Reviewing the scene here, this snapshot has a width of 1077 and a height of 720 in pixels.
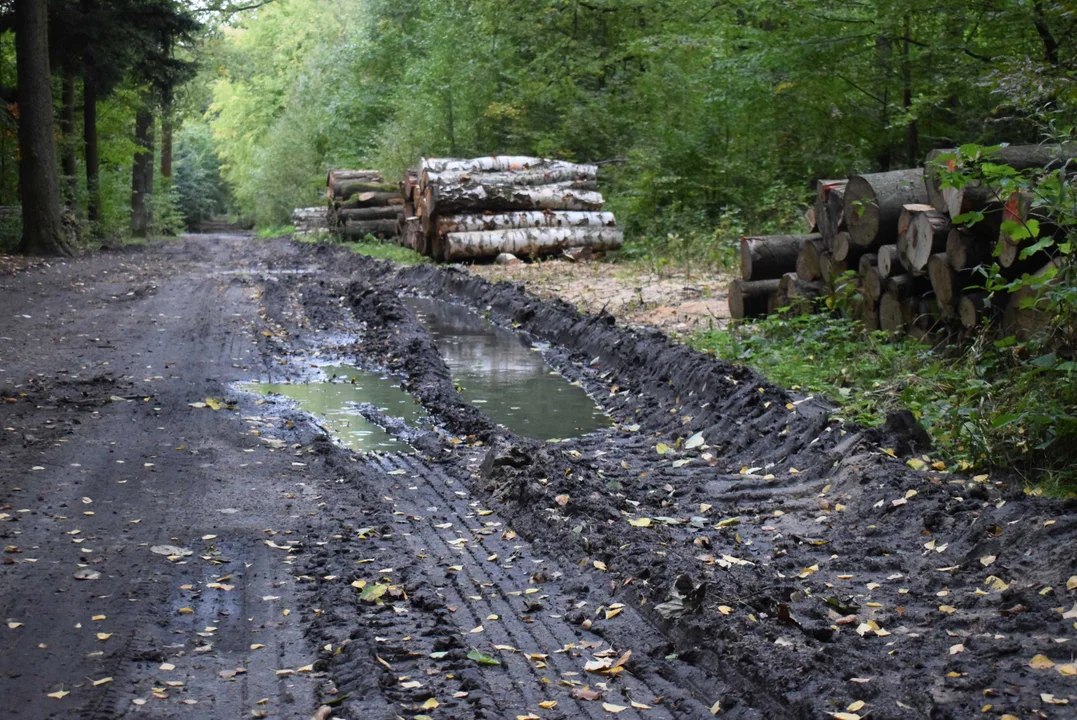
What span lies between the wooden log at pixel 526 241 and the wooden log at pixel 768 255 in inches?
391

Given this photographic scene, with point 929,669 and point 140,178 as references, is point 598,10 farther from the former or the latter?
point 929,669

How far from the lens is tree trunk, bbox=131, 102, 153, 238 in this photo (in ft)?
121

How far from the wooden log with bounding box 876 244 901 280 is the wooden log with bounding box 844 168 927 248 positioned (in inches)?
8.5

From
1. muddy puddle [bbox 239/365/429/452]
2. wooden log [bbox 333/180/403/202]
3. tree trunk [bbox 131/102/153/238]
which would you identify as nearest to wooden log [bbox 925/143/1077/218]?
muddy puddle [bbox 239/365/429/452]

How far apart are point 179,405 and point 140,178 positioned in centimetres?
3277

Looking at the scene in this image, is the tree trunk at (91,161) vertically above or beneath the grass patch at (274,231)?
above

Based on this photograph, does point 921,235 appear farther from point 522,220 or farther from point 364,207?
point 364,207

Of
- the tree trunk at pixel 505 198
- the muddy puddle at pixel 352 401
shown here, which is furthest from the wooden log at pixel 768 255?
the tree trunk at pixel 505 198

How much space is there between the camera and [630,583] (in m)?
4.48

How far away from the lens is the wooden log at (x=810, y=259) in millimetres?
9883

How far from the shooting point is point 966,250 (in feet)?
24.7

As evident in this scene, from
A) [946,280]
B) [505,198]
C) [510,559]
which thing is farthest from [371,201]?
[510,559]

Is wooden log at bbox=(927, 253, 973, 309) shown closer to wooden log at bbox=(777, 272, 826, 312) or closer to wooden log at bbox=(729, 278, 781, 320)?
wooden log at bbox=(777, 272, 826, 312)

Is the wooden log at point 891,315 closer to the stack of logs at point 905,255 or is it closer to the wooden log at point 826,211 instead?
the stack of logs at point 905,255
